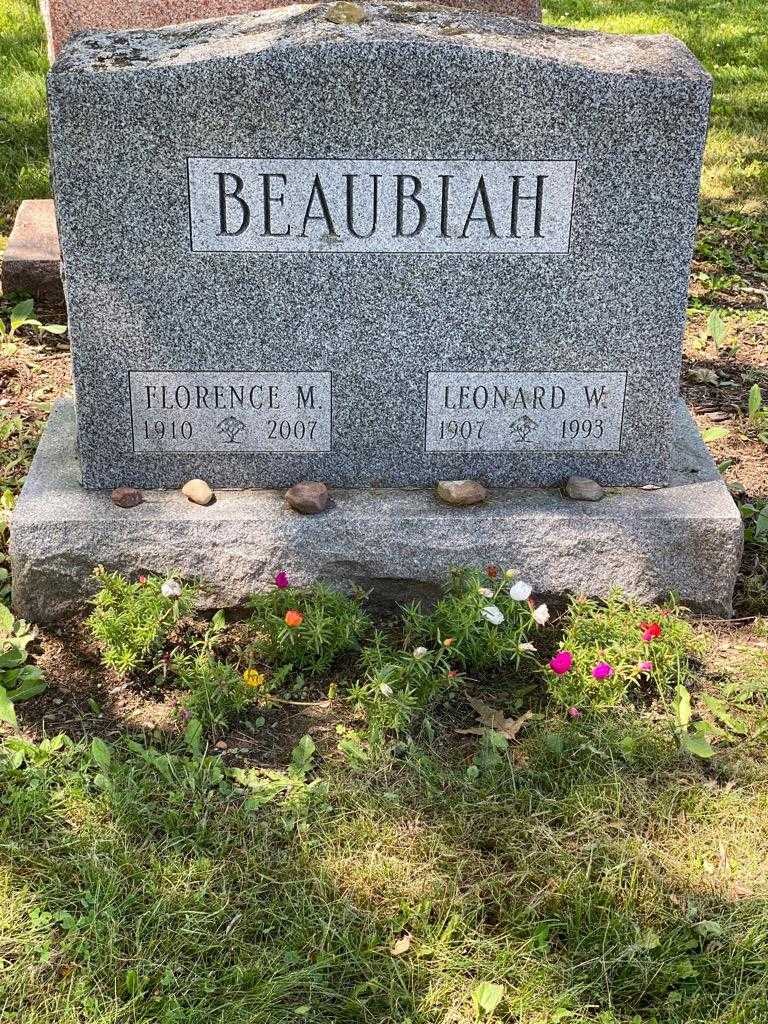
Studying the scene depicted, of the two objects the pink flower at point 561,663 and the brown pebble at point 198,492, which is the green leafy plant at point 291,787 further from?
the brown pebble at point 198,492

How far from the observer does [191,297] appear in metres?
2.85

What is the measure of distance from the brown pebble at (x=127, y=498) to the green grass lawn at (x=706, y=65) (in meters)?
2.80

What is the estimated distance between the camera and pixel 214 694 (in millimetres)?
2645

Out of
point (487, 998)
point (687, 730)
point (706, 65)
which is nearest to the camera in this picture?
point (487, 998)

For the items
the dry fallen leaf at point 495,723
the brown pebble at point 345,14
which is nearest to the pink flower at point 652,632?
the dry fallen leaf at point 495,723

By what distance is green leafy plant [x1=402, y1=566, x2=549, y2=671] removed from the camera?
275cm

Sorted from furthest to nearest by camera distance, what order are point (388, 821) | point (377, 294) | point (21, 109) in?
point (21, 109) < point (377, 294) < point (388, 821)

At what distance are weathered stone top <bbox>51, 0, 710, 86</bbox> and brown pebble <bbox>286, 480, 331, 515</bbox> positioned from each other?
103 cm

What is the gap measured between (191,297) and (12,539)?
0.74 m

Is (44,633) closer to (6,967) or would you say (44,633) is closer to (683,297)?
(6,967)

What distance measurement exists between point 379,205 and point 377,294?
21cm

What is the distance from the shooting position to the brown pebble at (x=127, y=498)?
294 centimetres

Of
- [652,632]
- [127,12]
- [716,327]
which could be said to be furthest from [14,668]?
[716,327]

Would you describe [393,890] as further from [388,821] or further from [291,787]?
[291,787]
